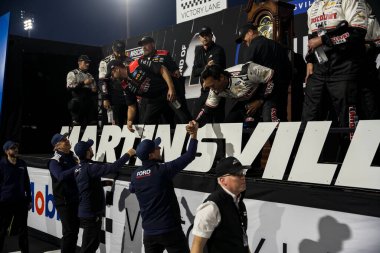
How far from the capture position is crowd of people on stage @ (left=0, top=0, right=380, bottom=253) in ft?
8.59

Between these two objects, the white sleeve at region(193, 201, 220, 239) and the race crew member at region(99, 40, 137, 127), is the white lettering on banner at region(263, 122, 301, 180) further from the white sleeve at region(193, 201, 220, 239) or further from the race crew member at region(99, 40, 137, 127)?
the race crew member at region(99, 40, 137, 127)

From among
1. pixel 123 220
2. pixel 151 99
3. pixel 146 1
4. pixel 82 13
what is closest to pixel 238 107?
pixel 151 99

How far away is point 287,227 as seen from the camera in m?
3.36

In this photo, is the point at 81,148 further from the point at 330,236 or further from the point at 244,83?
the point at 330,236

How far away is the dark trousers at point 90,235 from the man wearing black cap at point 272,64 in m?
2.35

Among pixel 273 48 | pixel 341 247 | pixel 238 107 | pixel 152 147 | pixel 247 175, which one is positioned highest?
pixel 273 48

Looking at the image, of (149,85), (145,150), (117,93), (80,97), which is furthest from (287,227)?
(80,97)

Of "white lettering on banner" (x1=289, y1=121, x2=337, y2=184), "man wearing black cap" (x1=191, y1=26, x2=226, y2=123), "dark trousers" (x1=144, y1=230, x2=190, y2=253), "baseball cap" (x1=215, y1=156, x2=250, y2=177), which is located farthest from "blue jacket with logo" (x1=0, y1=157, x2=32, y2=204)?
"baseball cap" (x1=215, y1=156, x2=250, y2=177)

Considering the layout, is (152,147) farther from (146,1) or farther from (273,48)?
(146,1)

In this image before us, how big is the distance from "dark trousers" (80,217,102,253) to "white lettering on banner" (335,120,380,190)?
2.87 m

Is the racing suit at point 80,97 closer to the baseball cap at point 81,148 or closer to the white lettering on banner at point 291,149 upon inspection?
the white lettering on banner at point 291,149

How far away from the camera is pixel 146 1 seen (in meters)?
23.0

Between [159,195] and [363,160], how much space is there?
181 centimetres

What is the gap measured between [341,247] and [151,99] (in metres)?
3.64
